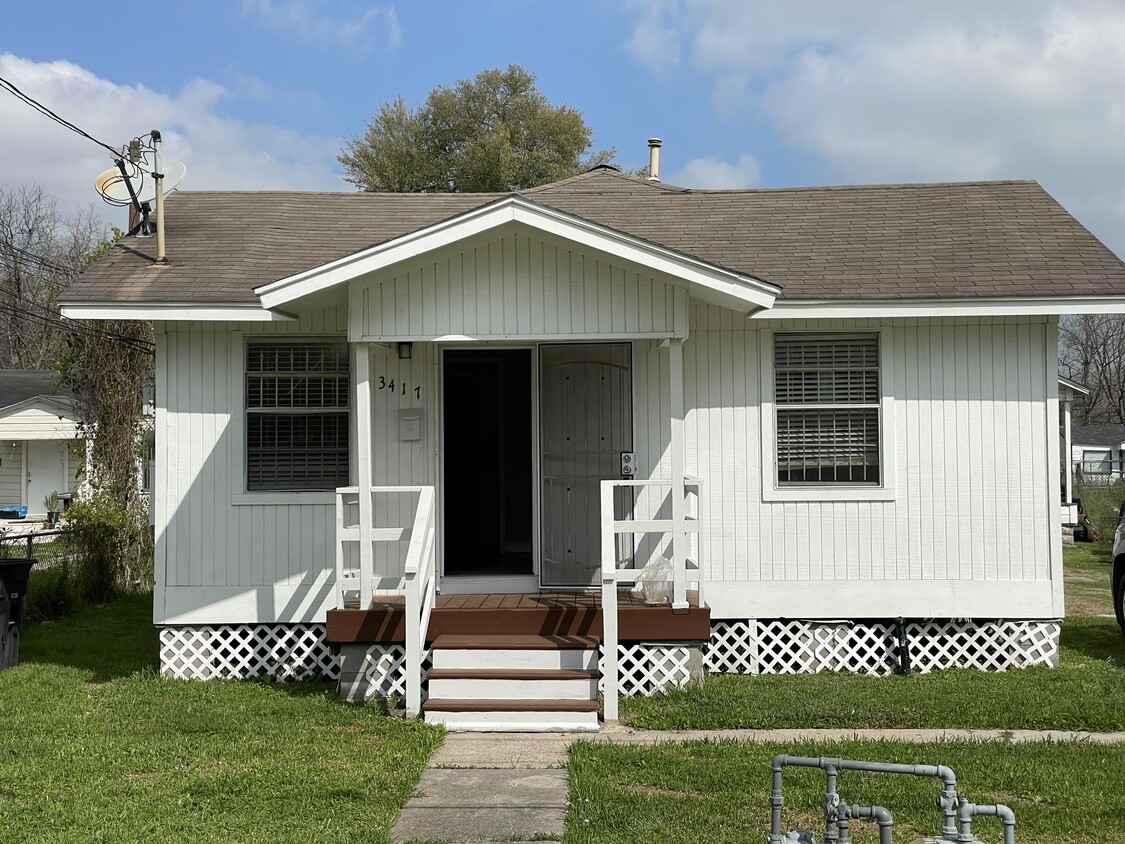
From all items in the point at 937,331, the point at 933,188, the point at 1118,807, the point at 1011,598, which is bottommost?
the point at 1118,807

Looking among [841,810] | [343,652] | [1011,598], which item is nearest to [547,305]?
[343,652]

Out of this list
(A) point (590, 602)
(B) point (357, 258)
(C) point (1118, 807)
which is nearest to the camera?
(C) point (1118, 807)

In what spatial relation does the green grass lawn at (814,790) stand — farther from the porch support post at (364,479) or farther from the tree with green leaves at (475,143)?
the tree with green leaves at (475,143)

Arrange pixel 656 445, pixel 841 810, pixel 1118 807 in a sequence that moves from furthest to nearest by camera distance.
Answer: pixel 656 445, pixel 1118 807, pixel 841 810

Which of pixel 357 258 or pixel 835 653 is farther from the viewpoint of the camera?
pixel 835 653

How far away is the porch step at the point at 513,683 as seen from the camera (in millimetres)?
7637

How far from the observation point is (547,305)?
8.54 metres

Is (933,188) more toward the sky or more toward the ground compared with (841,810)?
more toward the sky

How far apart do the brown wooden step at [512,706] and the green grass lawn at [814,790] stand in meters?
0.59

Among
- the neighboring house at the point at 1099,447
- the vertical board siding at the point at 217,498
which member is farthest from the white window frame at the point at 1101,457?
the vertical board siding at the point at 217,498

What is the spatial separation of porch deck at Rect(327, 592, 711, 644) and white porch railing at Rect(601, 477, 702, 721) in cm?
18

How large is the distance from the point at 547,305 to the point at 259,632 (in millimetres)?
3779

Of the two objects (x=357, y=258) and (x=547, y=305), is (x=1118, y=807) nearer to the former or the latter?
(x=547, y=305)

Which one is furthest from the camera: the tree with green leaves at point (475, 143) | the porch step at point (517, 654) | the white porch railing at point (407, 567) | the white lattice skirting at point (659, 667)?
the tree with green leaves at point (475, 143)
